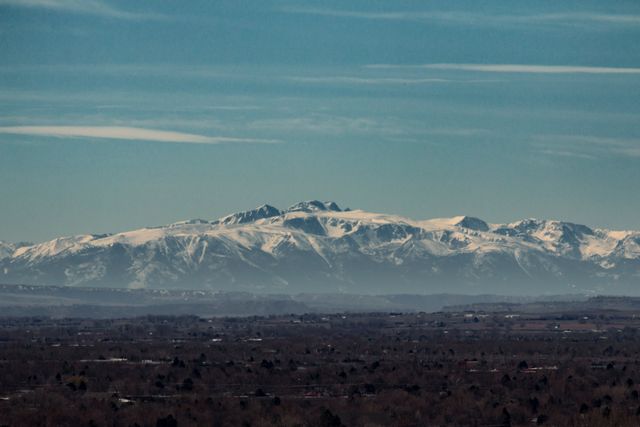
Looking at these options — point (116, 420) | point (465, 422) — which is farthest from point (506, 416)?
point (116, 420)

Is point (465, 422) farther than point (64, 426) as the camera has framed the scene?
Yes

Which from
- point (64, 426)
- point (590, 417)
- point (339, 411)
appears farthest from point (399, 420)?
point (64, 426)

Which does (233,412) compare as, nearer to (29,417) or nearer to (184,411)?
(184,411)

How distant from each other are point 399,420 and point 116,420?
33.2 meters

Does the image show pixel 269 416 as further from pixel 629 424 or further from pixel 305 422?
pixel 629 424

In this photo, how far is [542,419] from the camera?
195250 millimetres

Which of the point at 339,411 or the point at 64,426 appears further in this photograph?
the point at 339,411

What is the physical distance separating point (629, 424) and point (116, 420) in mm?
57617

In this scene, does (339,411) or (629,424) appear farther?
(339,411)

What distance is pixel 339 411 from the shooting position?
652ft

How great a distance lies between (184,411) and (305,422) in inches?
638

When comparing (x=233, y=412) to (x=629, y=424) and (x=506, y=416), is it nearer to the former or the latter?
(x=506, y=416)

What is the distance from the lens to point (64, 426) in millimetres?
184250

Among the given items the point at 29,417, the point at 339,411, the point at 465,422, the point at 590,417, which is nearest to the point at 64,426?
the point at 29,417
